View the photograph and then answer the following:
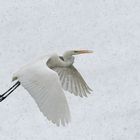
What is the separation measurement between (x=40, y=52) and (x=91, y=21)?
3.08 metres

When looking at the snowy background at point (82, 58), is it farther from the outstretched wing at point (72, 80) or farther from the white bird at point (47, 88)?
the white bird at point (47, 88)

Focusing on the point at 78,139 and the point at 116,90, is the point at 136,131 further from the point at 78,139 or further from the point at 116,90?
the point at 116,90

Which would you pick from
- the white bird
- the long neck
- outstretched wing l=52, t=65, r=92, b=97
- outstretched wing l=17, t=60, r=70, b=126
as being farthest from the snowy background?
outstretched wing l=17, t=60, r=70, b=126

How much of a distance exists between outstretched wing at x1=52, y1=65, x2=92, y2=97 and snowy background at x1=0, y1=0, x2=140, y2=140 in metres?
4.05

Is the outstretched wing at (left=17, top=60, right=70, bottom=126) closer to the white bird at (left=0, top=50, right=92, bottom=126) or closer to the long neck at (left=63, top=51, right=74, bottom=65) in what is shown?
the white bird at (left=0, top=50, right=92, bottom=126)

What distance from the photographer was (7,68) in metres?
20.2

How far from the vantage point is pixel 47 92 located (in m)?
9.48

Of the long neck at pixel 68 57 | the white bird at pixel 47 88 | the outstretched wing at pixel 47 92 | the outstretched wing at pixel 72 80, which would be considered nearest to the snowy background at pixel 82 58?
the outstretched wing at pixel 72 80

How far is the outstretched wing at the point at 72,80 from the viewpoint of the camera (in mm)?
11430

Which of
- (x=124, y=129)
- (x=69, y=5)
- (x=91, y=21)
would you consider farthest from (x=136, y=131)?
(x=69, y=5)

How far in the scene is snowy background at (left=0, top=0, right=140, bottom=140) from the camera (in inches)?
633

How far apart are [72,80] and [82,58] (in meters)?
9.16

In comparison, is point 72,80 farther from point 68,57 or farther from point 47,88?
point 47,88

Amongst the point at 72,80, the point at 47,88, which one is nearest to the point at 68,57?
the point at 72,80
